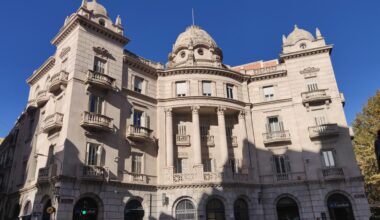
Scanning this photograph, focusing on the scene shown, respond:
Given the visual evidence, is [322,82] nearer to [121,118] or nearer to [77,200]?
[121,118]

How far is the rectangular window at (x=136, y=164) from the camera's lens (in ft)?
105

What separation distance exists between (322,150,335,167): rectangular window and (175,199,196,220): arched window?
52.5ft

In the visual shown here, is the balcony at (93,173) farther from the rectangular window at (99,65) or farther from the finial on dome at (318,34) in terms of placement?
the finial on dome at (318,34)

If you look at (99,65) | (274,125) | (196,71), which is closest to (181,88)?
(196,71)

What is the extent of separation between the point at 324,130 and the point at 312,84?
6.58m

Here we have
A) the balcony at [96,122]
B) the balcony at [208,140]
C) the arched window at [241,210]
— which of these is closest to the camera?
the balcony at [96,122]

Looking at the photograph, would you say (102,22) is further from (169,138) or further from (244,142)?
(244,142)

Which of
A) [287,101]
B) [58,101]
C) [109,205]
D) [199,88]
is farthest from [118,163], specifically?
[287,101]

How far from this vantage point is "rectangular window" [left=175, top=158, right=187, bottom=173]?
35406 millimetres

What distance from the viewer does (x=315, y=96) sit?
36.1 metres

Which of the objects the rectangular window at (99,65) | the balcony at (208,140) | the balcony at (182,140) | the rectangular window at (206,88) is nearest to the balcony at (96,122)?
the rectangular window at (99,65)

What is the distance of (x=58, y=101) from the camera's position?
3109cm

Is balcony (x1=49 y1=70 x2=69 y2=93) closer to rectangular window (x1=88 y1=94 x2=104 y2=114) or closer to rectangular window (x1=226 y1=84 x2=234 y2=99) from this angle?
rectangular window (x1=88 y1=94 x2=104 y2=114)

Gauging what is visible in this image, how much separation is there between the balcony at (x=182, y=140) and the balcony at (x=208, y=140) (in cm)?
199
